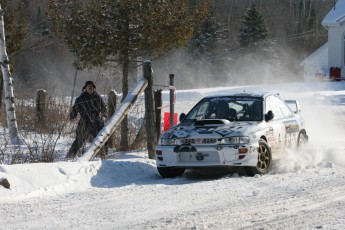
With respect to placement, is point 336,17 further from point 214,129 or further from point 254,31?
point 254,31

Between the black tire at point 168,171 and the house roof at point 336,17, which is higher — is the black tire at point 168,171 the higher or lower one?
the lower one

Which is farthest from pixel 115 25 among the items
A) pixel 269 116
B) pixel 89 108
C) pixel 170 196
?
pixel 170 196

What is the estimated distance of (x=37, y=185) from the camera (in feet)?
28.7

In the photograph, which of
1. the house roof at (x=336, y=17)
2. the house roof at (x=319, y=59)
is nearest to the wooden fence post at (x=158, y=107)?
the house roof at (x=336, y=17)

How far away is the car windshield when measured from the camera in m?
11.1

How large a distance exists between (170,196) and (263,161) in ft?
8.19

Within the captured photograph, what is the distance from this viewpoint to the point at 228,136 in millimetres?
9984

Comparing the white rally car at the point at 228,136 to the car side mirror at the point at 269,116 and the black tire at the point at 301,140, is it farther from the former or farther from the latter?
the black tire at the point at 301,140

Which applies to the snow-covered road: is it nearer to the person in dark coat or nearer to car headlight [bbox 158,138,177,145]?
car headlight [bbox 158,138,177,145]

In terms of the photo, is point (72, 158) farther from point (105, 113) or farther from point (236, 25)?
point (236, 25)

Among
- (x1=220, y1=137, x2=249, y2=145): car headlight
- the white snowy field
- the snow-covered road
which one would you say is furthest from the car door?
(x1=220, y1=137, x2=249, y2=145): car headlight

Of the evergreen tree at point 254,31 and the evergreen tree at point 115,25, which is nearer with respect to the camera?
the evergreen tree at point 115,25

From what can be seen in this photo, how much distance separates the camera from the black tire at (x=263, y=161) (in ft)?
33.1

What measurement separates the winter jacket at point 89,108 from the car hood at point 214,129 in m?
2.53
